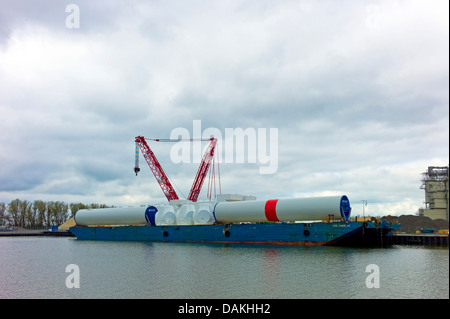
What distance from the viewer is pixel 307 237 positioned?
174 ft

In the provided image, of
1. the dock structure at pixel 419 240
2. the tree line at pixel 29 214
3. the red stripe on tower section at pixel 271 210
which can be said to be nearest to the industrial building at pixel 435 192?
the dock structure at pixel 419 240

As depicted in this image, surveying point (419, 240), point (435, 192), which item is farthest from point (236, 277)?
point (435, 192)

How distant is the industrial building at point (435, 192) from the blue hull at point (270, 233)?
148 feet

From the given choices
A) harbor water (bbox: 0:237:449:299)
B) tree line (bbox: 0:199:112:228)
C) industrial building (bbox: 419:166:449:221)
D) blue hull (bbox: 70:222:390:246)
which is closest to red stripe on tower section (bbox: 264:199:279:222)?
blue hull (bbox: 70:222:390:246)

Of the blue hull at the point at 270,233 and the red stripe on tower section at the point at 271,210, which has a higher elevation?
the red stripe on tower section at the point at 271,210

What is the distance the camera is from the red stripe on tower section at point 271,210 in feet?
186

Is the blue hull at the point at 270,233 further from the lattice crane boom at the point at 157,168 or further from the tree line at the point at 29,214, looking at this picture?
the tree line at the point at 29,214

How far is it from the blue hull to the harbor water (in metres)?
10.7

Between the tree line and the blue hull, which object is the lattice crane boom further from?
the tree line

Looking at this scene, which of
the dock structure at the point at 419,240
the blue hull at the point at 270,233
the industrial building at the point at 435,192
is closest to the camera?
the blue hull at the point at 270,233

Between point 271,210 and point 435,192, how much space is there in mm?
54127

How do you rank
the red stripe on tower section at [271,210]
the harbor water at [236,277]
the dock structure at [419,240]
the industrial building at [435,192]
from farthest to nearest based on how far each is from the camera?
the industrial building at [435,192]
the red stripe on tower section at [271,210]
the dock structure at [419,240]
the harbor water at [236,277]
